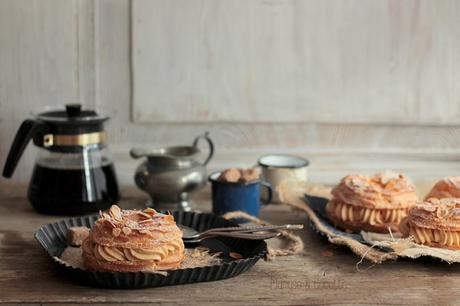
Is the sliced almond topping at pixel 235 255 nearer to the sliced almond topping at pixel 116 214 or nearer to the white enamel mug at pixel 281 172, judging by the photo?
the sliced almond topping at pixel 116 214

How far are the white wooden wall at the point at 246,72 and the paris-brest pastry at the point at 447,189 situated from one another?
0.43 meters

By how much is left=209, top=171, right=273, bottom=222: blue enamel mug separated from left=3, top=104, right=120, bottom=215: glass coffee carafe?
23 centimetres

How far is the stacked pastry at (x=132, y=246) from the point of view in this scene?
3.97ft

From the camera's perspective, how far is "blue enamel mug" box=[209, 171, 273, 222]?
1.59 metres

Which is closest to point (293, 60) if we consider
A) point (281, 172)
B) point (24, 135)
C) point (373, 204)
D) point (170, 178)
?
point (281, 172)

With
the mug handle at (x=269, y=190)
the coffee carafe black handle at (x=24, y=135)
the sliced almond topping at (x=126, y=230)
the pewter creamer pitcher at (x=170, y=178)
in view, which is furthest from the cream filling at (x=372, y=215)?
the coffee carafe black handle at (x=24, y=135)

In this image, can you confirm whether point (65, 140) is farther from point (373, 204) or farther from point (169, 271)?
point (373, 204)

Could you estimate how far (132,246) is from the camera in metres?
1.21

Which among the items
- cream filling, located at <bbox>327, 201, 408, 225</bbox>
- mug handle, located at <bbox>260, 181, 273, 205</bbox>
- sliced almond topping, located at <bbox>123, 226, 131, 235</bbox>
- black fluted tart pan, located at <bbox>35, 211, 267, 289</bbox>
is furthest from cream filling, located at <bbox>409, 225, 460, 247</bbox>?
sliced almond topping, located at <bbox>123, 226, 131, 235</bbox>

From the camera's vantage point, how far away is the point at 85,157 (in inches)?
64.1

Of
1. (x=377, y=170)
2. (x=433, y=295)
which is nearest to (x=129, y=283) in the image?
(x=433, y=295)

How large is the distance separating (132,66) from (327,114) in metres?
0.49

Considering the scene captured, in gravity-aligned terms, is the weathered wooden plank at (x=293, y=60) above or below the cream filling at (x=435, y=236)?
above

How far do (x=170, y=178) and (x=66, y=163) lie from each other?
21cm
